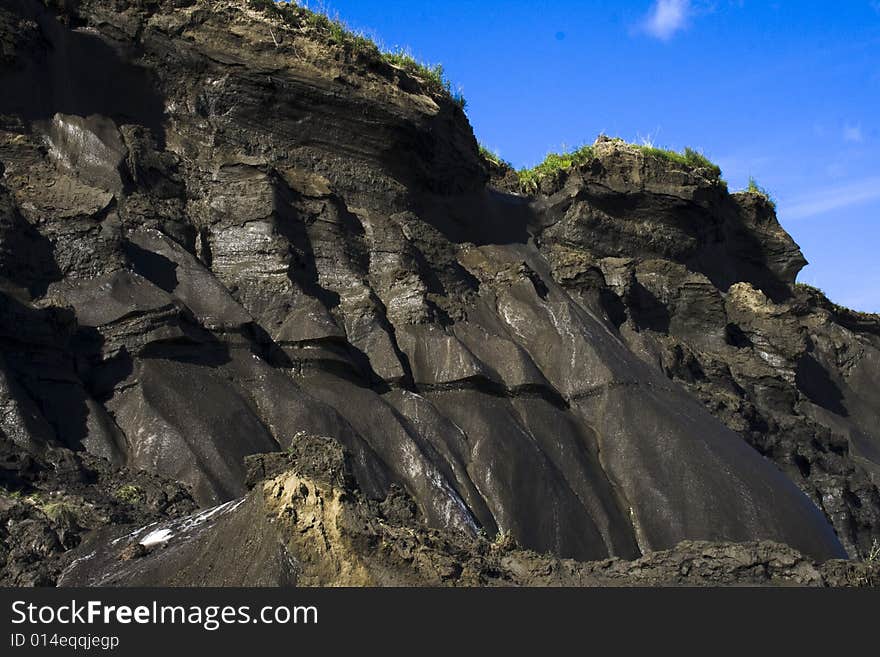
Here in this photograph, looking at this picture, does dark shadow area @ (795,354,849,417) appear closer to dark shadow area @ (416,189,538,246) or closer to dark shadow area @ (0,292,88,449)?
dark shadow area @ (416,189,538,246)

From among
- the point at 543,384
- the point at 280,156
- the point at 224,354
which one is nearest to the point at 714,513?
the point at 543,384

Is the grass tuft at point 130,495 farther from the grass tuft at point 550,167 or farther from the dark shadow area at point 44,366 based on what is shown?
the grass tuft at point 550,167

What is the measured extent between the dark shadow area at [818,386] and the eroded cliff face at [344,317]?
2.72 metres

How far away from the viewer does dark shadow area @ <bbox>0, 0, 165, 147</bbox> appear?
→ 24.8 metres

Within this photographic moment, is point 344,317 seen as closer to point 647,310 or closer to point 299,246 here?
point 299,246

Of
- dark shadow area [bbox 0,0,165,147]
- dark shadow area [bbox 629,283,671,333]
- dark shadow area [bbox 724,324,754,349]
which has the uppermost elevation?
dark shadow area [bbox 0,0,165,147]

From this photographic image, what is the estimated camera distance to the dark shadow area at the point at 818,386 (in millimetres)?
36406

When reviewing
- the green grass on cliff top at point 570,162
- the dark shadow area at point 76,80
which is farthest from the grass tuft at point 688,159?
the dark shadow area at point 76,80

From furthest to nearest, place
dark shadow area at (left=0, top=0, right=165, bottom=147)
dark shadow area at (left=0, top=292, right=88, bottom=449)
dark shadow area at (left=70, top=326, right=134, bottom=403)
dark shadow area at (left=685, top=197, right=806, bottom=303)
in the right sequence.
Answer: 1. dark shadow area at (left=685, top=197, right=806, bottom=303)
2. dark shadow area at (left=0, top=0, right=165, bottom=147)
3. dark shadow area at (left=70, top=326, right=134, bottom=403)
4. dark shadow area at (left=0, top=292, right=88, bottom=449)

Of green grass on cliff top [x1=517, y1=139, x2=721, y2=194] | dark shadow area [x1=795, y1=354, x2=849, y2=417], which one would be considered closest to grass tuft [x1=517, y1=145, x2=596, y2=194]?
green grass on cliff top [x1=517, y1=139, x2=721, y2=194]

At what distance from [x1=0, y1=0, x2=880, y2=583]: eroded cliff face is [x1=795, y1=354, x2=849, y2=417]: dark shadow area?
2723 mm

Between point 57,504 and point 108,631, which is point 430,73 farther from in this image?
point 108,631

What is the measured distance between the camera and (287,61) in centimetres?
2803

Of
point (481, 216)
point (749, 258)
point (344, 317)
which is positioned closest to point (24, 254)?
point (344, 317)
